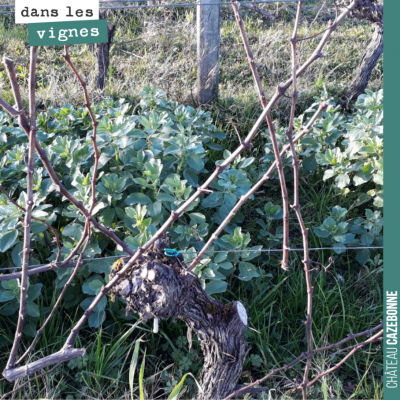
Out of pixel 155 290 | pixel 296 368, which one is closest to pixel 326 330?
pixel 296 368

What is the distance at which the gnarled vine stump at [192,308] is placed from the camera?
1.54 m

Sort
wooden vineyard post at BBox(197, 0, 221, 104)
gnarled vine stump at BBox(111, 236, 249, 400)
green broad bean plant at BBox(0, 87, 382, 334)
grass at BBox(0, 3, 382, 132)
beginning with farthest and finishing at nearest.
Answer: grass at BBox(0, 3, 382, 132) < wooden vineyard post at BBox(197, 0, 221, 104) < green broad bean plant at BBox(0, 87, 382, 334) < gnarled vine stump at BBox(111, 236, 249, 400)

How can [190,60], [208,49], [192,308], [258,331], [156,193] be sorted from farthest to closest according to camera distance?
1. [190,60]
2. [208,49]
3. [156,193]
4. [258,331]
5. [192,308]

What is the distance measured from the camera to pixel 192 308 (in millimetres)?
1710

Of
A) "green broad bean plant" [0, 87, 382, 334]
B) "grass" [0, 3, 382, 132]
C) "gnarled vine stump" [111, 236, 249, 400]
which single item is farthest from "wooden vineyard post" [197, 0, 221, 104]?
"gnarled vine stump" [111, 236, 249, 400]

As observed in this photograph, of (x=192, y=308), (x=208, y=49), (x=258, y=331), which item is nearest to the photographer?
(x=192, y=308)

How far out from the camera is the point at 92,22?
166 centimetres

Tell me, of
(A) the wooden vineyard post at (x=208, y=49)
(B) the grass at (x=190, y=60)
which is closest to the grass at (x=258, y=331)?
(B) the grass at (x=190, y=60)

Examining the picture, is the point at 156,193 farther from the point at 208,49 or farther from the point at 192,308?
the point at 208,49

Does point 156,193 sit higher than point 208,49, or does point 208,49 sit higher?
point 208,49

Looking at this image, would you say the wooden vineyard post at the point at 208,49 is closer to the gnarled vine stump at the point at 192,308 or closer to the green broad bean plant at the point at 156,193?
the green broad bean plant at the point at 156,193

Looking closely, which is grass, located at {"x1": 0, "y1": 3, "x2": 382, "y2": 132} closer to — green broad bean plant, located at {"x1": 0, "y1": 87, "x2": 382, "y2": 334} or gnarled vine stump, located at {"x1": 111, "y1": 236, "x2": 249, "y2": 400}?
green broad bean plant, located at {"x1": 0, "y1": 87, "x2": 382, "y2": 334}

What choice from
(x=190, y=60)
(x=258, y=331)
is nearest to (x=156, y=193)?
(x=258, y=331)

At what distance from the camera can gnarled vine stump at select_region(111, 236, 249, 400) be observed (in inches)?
60.5
